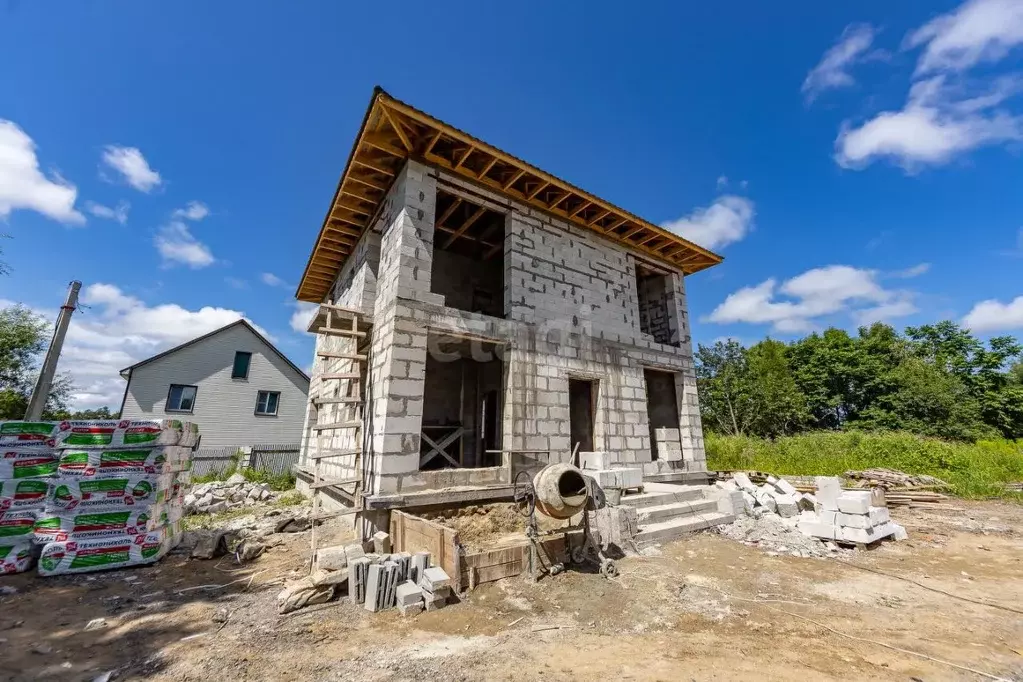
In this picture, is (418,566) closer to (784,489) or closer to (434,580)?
(434,580)

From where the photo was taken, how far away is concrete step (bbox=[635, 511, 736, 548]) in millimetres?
7234

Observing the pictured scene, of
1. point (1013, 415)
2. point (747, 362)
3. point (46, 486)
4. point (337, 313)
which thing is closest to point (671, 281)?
point (337, 313)

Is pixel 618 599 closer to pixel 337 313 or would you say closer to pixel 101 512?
pixel 337 313

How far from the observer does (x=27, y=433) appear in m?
6.60

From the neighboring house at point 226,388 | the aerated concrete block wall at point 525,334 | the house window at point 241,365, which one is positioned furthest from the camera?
the house window at point 241,365

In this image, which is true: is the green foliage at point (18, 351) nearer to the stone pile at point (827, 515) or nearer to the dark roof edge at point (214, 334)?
the dark roof edge at point (214, 334)

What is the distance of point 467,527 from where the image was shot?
6965 mm

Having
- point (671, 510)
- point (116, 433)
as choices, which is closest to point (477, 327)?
point (671, 510)

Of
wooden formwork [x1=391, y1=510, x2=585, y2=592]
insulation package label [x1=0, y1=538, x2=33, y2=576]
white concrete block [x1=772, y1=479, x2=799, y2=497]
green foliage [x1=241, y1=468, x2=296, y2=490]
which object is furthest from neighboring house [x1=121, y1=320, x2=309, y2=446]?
white concrete block [x1=772, y1=479, x2=799, y2=497]

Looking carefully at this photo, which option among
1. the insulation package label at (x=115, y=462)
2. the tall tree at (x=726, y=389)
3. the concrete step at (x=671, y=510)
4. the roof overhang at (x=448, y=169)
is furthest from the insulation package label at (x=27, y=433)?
the tall tree at (x=726, y=389)

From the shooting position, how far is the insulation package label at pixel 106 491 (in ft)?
20.9

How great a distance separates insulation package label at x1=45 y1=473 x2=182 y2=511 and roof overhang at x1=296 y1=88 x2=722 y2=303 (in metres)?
6.63

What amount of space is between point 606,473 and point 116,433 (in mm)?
8657

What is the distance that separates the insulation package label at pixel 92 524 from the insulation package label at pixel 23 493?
0.82 ft
